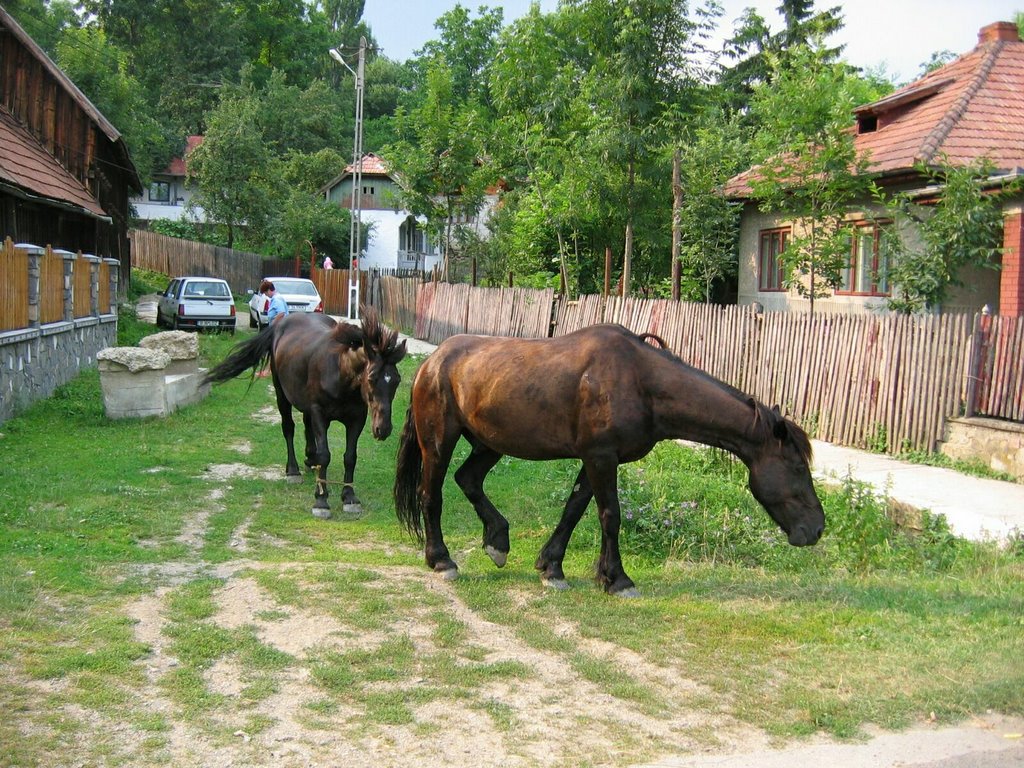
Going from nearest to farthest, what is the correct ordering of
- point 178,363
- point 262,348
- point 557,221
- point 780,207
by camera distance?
point 262,348 → point 178,363 → point 780,207 → point 557,221

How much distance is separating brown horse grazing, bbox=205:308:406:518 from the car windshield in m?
22.6

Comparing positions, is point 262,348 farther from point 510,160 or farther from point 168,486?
point 510,160

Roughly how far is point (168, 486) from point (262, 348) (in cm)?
216

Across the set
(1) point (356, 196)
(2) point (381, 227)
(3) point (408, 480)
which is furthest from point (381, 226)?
(3) point (408, 480)

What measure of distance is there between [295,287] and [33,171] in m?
13.9

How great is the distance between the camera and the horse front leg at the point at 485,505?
7.11 m

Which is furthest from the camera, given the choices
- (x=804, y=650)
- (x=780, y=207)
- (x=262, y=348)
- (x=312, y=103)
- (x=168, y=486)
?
(x=312, y=103)

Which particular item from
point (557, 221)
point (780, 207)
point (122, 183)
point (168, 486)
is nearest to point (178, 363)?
point (168, 486)

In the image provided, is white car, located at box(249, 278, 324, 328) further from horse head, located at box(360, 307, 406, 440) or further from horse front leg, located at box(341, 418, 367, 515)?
horse head, located at box(360, 307, 406, 440)

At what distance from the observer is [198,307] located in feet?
94.2

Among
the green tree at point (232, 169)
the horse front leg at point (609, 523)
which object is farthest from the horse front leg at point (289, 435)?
the green tree at point (232, 169)

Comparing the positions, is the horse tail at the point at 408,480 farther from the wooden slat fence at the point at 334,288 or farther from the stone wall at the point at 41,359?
the wooden slat fence at the point at 334,288

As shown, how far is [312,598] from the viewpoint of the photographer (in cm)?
627

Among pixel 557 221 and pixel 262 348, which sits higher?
pixel 557 221
